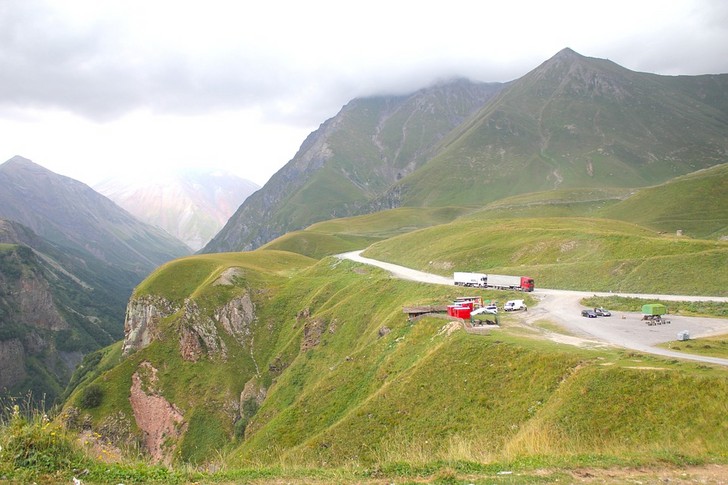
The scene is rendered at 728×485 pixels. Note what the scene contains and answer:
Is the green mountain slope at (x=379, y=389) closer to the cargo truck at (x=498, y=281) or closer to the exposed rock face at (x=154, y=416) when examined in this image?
the exposed rock face at (x=154, y=416)

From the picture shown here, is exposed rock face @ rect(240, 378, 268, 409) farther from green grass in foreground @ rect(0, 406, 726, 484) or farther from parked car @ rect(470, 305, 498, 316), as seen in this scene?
green grass in foreground @ rect(0, 406, 726, 484)

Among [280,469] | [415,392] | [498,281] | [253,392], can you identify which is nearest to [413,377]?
[415,392]

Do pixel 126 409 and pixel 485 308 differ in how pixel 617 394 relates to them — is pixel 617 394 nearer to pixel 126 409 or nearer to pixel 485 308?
pixel 485 308

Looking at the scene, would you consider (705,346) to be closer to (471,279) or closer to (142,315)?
(471,279)

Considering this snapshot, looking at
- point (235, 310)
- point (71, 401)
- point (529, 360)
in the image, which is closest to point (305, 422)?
point (529, 360)

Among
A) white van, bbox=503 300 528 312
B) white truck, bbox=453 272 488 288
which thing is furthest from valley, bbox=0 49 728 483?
white truck, bbox=453 272 488 288

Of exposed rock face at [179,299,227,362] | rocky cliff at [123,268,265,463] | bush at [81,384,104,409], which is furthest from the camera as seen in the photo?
exposed rock face at [179,299,227,362]
